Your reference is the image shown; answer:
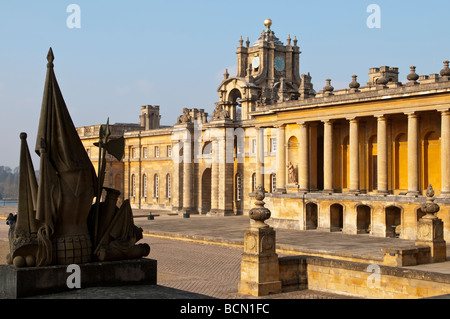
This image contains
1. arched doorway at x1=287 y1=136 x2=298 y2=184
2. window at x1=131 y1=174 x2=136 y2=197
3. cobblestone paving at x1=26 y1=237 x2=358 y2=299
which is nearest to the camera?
cobblestone paving at x1=26 y1=237 x2=358 y2=299

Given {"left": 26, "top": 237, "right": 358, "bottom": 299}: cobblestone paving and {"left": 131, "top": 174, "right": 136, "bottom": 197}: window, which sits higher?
{"left": 131, "top": 174, "right": 136, "bottom": 197}: window

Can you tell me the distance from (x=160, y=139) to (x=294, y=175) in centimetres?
2647

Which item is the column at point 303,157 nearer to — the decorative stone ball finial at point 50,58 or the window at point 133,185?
the window at point 133,185

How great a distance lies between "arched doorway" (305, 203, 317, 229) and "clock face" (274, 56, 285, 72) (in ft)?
85.5

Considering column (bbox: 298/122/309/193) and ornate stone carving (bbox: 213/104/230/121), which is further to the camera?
ornate stone carving (bbox: 213/104/230/121)

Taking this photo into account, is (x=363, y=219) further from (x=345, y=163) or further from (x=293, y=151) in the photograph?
(x=293, y=151)

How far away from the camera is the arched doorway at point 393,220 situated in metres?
38.3

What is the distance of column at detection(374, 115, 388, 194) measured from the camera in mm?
40000

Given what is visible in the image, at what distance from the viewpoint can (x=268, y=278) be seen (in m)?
19.9

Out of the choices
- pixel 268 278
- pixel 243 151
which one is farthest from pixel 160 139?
pixel 268 278

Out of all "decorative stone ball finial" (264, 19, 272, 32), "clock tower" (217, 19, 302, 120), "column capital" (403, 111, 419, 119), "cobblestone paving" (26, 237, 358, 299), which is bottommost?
"cobblestone paving" (26, 237, 358, 299)

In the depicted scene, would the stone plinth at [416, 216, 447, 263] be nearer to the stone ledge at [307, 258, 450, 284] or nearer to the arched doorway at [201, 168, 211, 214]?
the stone ledge at [307, 258, 450, 284]

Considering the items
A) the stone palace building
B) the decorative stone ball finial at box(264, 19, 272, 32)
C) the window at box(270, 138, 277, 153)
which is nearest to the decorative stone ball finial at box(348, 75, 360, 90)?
the stone palace building
